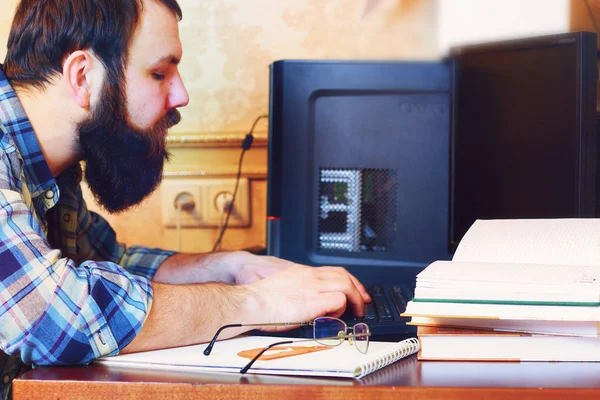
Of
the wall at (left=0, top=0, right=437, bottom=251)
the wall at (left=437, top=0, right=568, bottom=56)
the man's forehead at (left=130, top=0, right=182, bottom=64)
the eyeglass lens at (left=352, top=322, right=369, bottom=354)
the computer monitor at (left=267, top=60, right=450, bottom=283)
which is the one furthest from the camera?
the wall at (left=0, top=0, right=437, bottom=251)

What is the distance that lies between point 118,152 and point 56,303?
0.49 meters

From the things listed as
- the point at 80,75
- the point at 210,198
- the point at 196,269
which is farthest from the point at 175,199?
the point at 80,75

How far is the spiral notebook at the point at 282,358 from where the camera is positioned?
24.3 inches

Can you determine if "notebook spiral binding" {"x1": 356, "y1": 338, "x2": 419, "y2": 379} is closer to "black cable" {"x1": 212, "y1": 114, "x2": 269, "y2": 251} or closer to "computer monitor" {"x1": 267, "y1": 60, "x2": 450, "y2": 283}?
"computer monitor" {"x1": 267, "y1": 60, "x2": 450, "y2": 283}

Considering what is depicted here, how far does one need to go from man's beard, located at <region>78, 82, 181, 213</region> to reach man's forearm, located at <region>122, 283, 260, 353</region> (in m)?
0.37

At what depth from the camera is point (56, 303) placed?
69cm

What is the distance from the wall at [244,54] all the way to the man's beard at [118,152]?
0.39m

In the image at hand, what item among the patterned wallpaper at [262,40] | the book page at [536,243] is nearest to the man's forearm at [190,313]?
the book page at [536,243]

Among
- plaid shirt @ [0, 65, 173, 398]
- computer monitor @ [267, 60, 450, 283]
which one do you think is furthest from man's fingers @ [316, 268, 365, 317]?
computer monitor @ [267, 60, 450, 283]

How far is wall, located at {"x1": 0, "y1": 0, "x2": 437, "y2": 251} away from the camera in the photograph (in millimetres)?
1681

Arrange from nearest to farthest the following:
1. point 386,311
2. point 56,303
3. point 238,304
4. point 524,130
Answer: point 56,303 → point 238,304 → point 386,311 → point 524,130

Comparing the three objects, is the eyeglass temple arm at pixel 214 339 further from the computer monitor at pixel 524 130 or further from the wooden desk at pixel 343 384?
the computer monitor at pixel 524 130

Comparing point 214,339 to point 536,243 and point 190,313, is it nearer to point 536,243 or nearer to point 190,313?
point 190,313

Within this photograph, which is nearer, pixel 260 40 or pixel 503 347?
pixel 503 347
